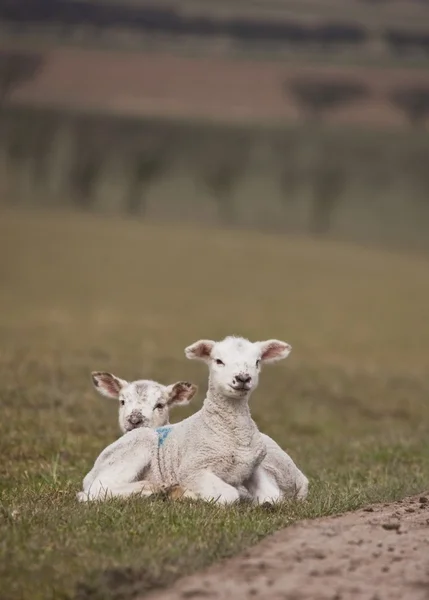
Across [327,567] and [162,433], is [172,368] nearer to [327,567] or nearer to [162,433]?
[162,433]

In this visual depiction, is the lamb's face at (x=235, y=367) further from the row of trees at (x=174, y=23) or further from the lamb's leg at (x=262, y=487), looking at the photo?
the row of trees at (x=174, y=23)

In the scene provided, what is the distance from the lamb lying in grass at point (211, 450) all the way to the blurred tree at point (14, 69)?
49542 millimetres

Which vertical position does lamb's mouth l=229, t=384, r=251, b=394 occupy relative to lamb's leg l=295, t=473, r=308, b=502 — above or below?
above

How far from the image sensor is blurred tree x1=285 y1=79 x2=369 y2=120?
190 ft

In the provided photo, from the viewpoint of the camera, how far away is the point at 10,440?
43.5ft

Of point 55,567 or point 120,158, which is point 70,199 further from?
point 55,567

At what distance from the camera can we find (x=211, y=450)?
9.33 metres

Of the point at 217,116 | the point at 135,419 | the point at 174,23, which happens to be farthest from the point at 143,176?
the point at 135,419

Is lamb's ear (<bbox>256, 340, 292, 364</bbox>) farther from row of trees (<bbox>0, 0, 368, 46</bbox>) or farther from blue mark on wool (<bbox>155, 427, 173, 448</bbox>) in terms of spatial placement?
row of trees (<bbox>0, 0, 368, 46</bbox>)

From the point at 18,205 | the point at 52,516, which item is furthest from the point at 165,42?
the point at 52,516

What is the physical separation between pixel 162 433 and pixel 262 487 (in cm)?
82

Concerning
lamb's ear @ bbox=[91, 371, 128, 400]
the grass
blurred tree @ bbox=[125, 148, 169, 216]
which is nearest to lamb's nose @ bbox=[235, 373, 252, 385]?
the grass

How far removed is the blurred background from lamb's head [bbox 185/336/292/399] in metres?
44.9

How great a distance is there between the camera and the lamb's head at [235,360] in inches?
364
